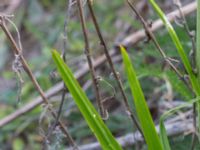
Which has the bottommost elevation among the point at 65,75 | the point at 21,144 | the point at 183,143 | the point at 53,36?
the point at 21,144

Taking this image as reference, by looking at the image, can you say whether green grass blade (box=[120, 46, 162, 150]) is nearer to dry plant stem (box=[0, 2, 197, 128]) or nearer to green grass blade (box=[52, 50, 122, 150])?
green grass blade (box=[52, 50, 122, 150])

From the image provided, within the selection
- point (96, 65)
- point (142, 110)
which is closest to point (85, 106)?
point (142, 110)

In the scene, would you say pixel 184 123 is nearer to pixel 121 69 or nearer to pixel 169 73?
pixel 169 73

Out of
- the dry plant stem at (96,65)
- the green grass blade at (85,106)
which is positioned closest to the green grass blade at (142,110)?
the green grass blade at (85,106)

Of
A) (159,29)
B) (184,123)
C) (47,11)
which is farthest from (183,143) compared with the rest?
(47,11)

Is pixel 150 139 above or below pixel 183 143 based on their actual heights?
above

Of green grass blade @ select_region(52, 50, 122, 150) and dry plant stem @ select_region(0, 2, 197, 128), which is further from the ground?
green grass blade @ select_region(52, 50, 122, 150)

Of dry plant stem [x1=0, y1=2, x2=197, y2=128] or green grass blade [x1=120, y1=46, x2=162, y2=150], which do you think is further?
dry plant stem [x1=0, y1=2, x2=197, y2=128]

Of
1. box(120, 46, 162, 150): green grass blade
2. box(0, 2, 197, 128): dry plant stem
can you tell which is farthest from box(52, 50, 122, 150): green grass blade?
box(0, 2, 197, 128): dry plant stem
